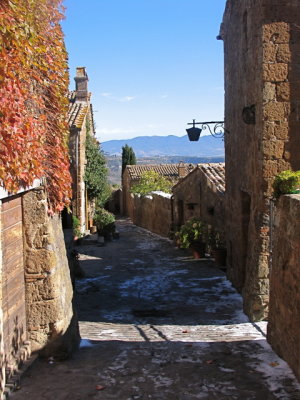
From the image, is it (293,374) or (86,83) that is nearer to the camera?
(293,374)

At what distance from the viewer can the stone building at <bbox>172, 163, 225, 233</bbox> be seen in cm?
1602

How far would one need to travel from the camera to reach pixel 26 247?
22.0ft

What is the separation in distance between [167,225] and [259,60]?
1506cm

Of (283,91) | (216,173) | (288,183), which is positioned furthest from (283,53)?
(216,173)

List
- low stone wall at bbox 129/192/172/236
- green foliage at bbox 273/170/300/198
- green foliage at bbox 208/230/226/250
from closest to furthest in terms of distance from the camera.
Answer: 1. green foliage at bbox 273/170/300/198
2. green foliage at bbox 208/230/226/250
3. low stone wall at bbox 129/192/172/236

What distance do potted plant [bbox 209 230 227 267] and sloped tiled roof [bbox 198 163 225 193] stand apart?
160 centimetres

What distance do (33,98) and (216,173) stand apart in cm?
1261

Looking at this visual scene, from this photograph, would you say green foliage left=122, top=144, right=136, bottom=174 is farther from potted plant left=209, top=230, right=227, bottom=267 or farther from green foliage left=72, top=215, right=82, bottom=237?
potted plant left=209, top=230, right=227, bottom=267

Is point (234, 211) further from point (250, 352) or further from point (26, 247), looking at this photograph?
point (26, 247)

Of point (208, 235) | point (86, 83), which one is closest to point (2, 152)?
point (208, 235)

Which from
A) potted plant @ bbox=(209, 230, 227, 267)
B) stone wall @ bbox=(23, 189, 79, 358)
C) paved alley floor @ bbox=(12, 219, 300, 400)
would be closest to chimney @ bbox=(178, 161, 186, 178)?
potted plant @ bbox=(209, 230, 227, 267)

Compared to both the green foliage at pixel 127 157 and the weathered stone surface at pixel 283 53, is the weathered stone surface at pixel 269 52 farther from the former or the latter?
the green foliage at pixel 127 157

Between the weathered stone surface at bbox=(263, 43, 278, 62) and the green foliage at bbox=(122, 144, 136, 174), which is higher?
the weathered stone surface at bbox=(263, 43, 278, 62)

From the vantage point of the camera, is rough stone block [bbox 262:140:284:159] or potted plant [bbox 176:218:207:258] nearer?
rough stone block [bbox 262:140:284:159]
